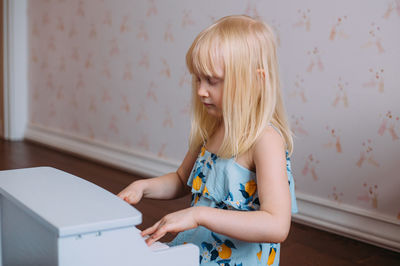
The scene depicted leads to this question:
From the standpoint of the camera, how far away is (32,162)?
10.7 feet

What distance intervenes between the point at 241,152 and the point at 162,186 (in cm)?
A: 25

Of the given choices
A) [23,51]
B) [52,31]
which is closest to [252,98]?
[52,31]

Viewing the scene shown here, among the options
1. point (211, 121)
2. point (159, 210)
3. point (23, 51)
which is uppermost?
point (211, 121)

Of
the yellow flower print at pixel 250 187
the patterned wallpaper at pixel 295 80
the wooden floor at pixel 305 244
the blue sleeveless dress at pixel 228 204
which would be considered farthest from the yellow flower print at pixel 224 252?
the patterned wallpaper at pixel 295 80

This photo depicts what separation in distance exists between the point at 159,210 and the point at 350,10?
1190 mm

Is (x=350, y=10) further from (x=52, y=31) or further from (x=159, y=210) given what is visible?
(x=52, y=31)

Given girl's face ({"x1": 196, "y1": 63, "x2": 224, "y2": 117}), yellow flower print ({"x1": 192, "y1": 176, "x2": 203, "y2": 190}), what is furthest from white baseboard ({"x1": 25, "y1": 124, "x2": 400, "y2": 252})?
girl's face ({"x1": 196, "y1": 63, "x2": 224, "y2": 117})

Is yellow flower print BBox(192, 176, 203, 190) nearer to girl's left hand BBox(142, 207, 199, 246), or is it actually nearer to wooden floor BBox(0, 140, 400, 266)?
girl's left hand BBox(142, 207, 199, 246)

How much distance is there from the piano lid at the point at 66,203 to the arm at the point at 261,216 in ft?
0.42

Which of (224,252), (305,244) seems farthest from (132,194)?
(305,244)

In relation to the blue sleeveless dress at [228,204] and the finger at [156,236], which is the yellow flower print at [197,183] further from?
the finger at [156,236]

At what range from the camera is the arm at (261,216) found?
79 cm

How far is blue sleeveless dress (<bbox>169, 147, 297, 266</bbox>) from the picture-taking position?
3.22 feet

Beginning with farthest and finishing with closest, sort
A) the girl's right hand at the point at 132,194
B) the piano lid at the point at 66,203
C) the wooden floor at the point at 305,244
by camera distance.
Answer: the wooden floor at the point at 305,244, the girl's right hand at the point at 132,194, the piano lid at the point at 66,203
